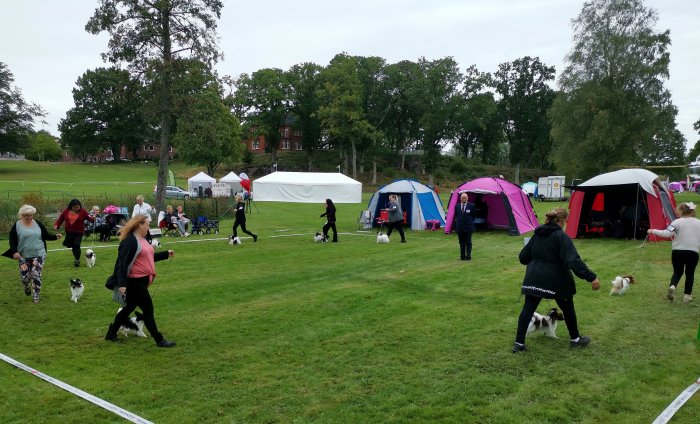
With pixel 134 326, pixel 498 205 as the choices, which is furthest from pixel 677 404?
pixel 498 205

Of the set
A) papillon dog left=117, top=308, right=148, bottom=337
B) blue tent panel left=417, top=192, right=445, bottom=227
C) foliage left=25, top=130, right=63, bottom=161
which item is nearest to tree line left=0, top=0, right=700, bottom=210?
blue tent panel left=417, top=192, right=445, bottom=227

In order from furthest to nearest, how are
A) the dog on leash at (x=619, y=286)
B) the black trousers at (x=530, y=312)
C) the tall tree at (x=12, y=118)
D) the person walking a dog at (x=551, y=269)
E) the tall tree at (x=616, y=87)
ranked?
the tall tree at (x=12, y=118), the tall tree at (x=616, y=87), the dog on leash at (x=619, y=286), the black trousers at (x=530, y=312), the person walking a dog at (x=551, y=269)

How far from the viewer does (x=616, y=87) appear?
34.5m

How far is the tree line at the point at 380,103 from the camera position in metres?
22.1

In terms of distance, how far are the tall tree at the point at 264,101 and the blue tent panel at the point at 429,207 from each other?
43.7 m

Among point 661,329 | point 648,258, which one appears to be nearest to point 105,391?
point 661,329

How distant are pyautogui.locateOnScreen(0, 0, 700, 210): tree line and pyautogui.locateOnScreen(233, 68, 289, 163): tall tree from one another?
0.43 ft

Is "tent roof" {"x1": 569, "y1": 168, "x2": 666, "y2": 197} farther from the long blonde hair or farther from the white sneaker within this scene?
the long blonde hair

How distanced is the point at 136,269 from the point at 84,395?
4.94 ft

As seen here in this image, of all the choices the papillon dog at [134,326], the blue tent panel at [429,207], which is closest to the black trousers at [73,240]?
the papillon dog at [134,326]

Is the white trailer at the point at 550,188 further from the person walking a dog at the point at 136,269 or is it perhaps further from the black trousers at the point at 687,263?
the person walking a dog at the point at 136,269

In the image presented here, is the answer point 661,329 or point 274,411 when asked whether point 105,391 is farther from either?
point 661,329

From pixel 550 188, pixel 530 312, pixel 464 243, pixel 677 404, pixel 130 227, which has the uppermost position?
pixel 550 188

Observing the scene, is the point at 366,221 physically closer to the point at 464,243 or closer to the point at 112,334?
the point at 464,243
